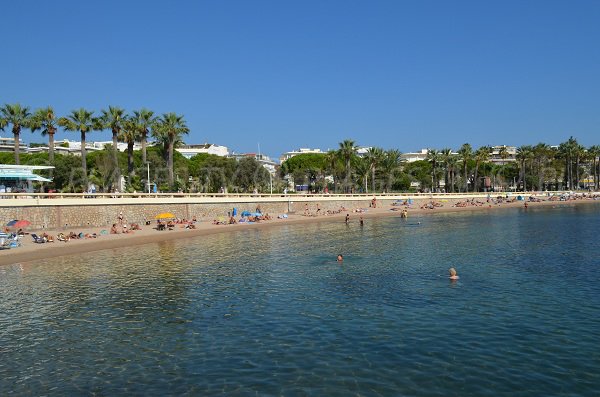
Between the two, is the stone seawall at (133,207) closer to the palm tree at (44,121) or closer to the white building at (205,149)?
the palm tree at (44,121)

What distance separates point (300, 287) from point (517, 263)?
13381mm

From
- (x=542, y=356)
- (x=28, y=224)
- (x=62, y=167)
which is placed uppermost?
(x=62, y=167)

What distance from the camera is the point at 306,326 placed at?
16.7 m

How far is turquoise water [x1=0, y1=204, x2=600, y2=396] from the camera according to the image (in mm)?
12195

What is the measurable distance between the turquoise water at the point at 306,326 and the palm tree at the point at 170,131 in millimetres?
36043

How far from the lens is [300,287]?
904 inches

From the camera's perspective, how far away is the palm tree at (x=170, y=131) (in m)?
65.8

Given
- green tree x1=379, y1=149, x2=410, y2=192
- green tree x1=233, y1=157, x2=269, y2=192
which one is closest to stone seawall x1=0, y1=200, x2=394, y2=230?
green tree x1=233, y1=157, x2=269, y2=192

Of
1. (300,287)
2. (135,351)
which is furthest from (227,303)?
(135,351)

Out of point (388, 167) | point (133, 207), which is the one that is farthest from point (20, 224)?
point (388, 167)

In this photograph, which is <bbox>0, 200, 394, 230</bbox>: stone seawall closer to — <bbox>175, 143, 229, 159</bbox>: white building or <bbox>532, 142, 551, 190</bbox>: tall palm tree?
<bbox>532, 142, 551, 190</bbox>: tall palm tree

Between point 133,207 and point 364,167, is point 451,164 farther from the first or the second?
point 133,207

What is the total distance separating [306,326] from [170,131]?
5428cm

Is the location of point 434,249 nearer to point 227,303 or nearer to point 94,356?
point 227,303
